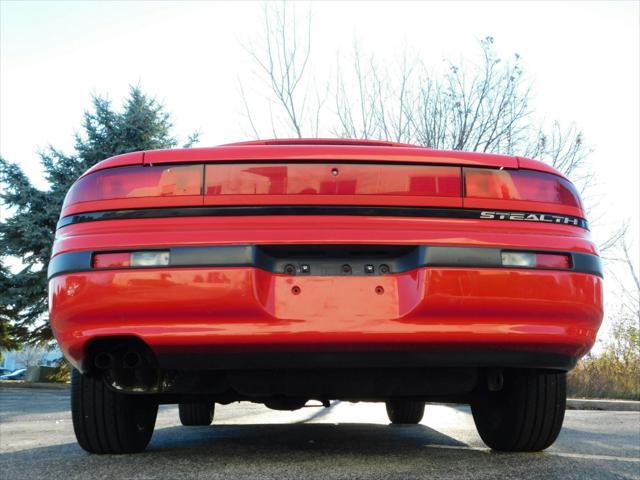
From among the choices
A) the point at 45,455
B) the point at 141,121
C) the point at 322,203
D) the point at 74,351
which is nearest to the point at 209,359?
the point at 74,351

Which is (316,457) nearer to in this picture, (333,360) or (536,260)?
(333,360)

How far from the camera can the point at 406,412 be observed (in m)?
5.24

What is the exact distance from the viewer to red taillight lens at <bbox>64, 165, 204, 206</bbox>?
105 inches

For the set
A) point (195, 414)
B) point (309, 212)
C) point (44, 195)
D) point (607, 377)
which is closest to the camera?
point (309, 212)

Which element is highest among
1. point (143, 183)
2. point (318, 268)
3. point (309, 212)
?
point (143, 183)

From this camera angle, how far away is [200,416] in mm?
5039

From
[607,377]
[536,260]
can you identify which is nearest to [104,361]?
[536,260]

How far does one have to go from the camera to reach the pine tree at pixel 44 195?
68.7 feet

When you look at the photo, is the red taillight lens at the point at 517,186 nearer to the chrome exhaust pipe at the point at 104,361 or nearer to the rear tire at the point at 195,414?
the chrome exhaust pipe at the point at 104,361

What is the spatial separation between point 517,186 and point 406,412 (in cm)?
287

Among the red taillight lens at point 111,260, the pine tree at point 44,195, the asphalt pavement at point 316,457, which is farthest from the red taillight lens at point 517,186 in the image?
the pine tree at point 44,195

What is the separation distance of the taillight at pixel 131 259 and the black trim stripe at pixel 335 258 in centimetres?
4

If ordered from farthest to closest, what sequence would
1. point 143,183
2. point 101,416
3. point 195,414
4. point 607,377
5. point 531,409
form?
point 607,377 < point 195,414 < point 531,409 < point 101,416 < point 143,183

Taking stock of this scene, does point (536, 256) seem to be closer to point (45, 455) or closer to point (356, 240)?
point (356, 240)
